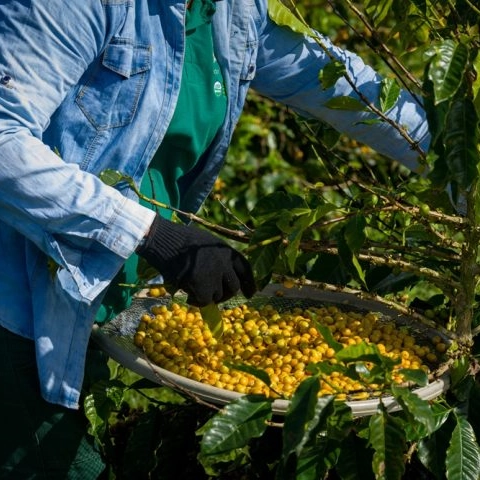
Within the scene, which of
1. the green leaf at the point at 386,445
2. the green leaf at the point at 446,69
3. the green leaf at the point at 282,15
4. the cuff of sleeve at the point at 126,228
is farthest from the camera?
the green leaf at the point at 282,15

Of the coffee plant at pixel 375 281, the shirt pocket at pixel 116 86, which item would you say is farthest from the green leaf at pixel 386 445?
the shirt pocket at pixel 116 86

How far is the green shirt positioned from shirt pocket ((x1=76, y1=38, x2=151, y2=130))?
0.44 ft

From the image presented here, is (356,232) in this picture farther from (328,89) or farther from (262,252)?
(328,89)

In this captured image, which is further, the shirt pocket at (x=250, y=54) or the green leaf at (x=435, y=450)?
the shirt pocket at (x=250, y=54)

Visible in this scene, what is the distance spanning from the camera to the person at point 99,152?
6.03 ft

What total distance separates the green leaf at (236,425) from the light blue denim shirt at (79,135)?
0.36 m

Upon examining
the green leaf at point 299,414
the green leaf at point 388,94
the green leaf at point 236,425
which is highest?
the green leaf at point 388,94

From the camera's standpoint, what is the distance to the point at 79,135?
1998mm

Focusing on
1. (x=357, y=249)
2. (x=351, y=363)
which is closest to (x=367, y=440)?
(x=351, y=363)

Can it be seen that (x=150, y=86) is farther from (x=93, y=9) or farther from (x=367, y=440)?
(x=367, y=440)

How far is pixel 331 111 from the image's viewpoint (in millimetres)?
2395

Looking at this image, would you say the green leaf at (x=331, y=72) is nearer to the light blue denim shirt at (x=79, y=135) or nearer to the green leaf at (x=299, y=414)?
the light blue denim shirt at (x=79, y=135)

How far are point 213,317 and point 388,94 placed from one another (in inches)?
22.2

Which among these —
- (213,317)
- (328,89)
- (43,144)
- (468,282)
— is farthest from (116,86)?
(468,282)
